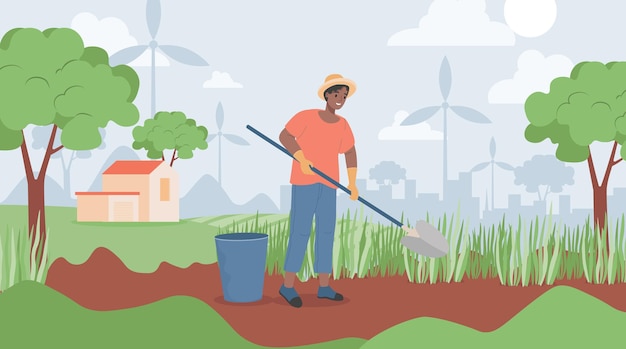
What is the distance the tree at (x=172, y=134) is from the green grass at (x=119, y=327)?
13123 mm

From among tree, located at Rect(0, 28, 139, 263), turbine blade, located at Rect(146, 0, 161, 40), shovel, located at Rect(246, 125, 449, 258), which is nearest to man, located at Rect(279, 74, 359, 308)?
shovel, located at Rect(246, 125, 449, 258)

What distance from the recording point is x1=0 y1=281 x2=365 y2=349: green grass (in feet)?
15.5

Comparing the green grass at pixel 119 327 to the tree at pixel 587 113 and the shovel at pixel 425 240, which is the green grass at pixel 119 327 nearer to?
the shovel at pixel 425 240

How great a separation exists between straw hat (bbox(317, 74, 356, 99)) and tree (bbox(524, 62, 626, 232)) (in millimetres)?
3514

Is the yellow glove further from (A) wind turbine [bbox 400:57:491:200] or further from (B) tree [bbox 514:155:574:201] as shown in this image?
(B) tree [bbox 514:155:574:201]

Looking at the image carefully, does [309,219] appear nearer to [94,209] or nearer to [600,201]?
[600,201]

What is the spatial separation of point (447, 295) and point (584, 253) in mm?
1626

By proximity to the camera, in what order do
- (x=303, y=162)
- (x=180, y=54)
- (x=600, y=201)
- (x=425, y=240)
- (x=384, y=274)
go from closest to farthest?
1. (x=303, y=162)
2. (x=425, y=240)
3. (x=384, y=274)
4. (x=600, y=201)
5. (x=180, y=54)

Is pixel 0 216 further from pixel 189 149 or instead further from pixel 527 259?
pixel 527 259

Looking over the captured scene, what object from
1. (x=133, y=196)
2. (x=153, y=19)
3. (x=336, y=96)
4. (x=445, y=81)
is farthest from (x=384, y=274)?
(x=153, y=19)

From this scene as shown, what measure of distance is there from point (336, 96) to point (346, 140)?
1.22ft

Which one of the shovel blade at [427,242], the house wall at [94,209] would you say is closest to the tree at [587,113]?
the shovel blade at [427,242]

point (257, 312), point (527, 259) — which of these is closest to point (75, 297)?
point (257, 312)

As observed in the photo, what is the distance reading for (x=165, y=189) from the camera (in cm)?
1524
